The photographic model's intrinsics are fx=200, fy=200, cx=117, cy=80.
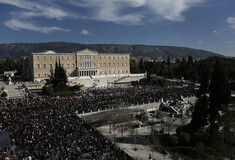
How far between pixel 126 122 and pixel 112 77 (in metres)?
43.6

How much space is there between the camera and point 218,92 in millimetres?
18234

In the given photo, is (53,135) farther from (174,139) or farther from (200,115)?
(200,115)

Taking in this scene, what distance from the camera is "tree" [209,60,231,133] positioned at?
1814 cm

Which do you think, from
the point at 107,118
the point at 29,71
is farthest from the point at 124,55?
the point at 107,118

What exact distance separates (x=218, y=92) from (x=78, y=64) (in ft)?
176

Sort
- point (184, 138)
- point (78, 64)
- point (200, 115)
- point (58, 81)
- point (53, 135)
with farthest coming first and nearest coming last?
1. point (78, 64)
2. point (58, 81)
3. point (200, 115)
4. point (184, 138)
5. point (53, 135)

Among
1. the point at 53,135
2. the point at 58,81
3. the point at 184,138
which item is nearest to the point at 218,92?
the point at 184,138

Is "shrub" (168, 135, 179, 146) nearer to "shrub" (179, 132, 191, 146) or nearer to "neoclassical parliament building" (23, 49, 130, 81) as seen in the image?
"shrub" (179, 132, 191, 146)

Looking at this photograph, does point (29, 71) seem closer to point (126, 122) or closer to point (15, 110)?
point (15, 110)

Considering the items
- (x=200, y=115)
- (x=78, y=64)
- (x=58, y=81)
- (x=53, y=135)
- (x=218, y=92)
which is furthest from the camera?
(x=78, y=64)

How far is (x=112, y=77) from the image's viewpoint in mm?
65125

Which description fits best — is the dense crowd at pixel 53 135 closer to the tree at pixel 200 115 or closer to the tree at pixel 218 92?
the tree at pixel 200 115

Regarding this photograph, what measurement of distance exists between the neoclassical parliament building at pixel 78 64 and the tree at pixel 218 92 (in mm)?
42867

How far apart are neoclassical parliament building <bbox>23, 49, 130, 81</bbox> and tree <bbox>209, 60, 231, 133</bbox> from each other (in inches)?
1688
